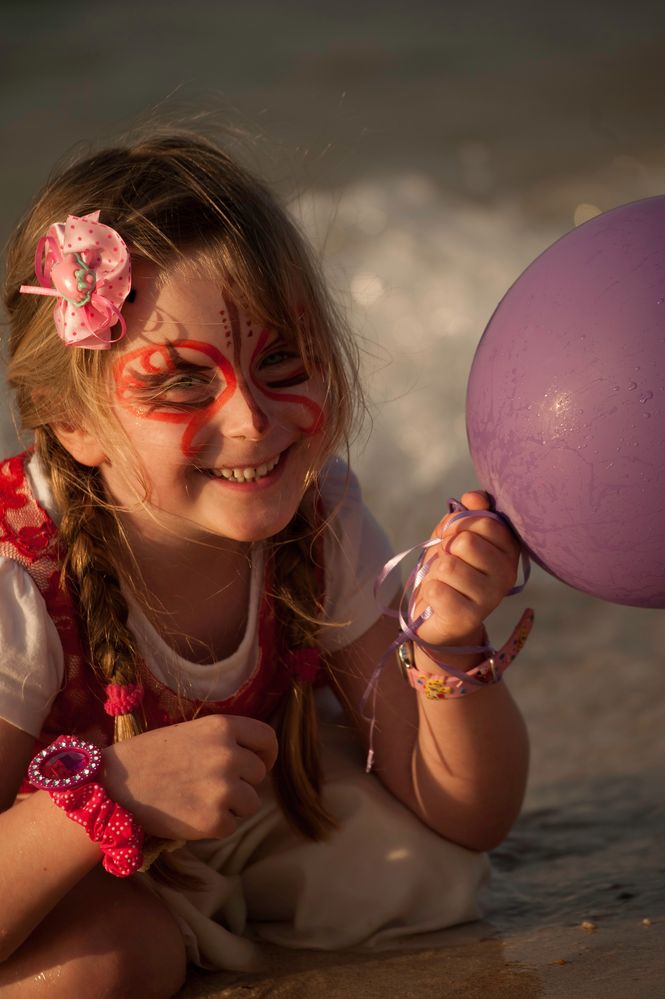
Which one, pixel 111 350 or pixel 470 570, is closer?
pixel 470 570

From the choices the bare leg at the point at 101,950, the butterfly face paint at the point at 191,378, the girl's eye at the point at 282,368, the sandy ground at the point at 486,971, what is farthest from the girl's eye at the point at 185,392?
the sandy ground at the point at 486,971

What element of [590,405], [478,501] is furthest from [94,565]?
[590,405]

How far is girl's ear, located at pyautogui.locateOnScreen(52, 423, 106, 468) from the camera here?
2314 mm

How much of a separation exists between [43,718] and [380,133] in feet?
21.8

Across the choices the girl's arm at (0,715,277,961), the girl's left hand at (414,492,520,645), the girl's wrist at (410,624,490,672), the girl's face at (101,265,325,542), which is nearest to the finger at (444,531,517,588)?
the girl's left hand at (414,492,520,645)

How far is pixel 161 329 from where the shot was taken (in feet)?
6.99

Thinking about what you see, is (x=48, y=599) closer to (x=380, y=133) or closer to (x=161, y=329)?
(x=161, y=329)

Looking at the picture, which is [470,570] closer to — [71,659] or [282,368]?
[282,368]

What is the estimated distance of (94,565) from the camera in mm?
2301

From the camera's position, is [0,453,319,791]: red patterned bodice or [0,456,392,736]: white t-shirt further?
[0,453,319,791]: red patterned bodice

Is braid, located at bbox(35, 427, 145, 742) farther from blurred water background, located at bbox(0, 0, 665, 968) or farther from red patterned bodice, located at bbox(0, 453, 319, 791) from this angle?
blurred water background, located at bbox(0, 0, 665, 968)

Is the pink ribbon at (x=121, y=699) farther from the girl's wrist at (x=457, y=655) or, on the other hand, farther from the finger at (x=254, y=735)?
the girl's wrist at (x=457, y=655)


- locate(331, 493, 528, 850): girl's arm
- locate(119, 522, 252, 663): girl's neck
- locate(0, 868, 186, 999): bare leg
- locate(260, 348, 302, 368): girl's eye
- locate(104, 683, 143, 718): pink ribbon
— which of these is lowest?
locate(0, 868, 186, 999): bare leg

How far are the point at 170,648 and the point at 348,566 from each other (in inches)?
16.4
